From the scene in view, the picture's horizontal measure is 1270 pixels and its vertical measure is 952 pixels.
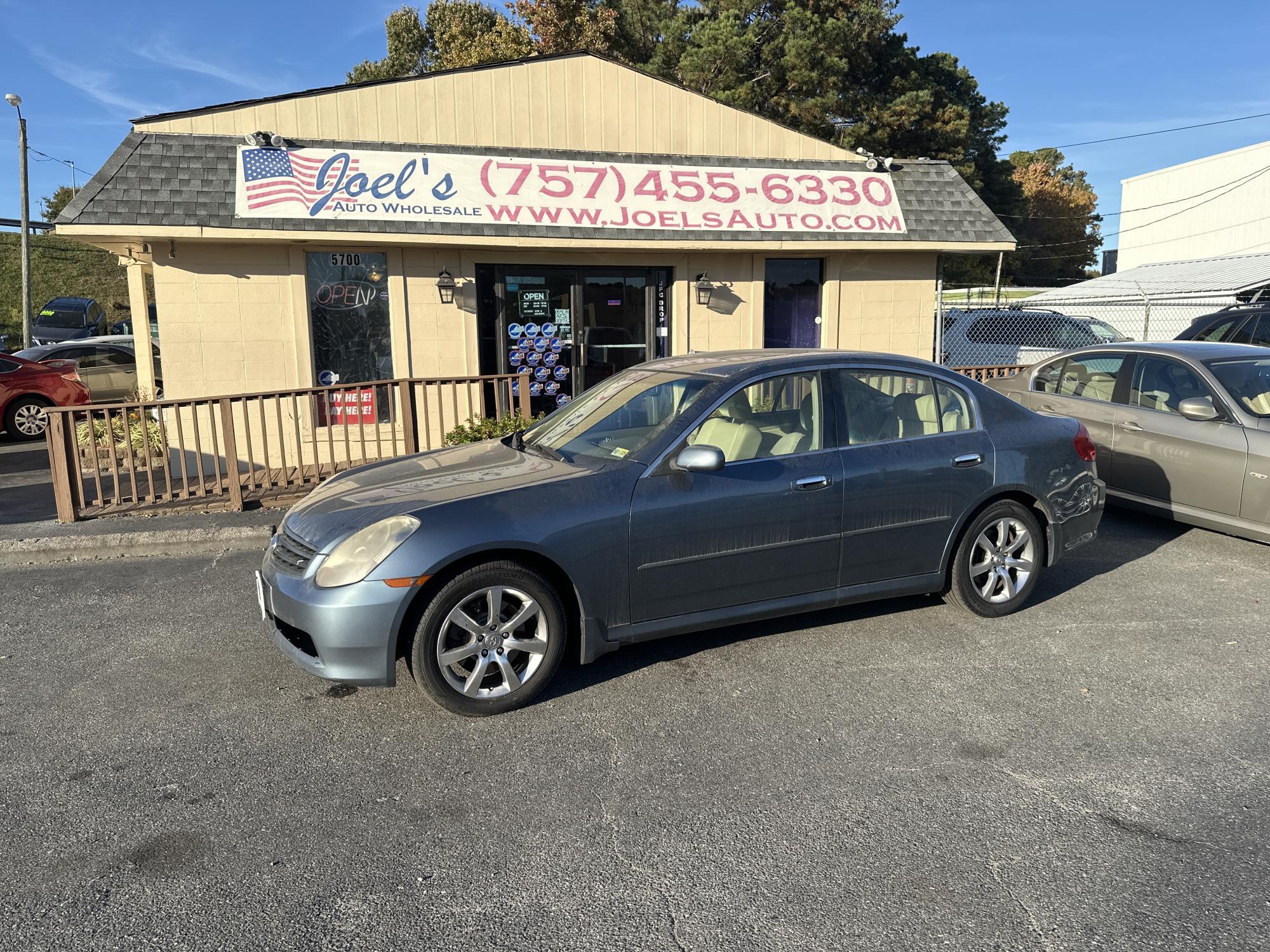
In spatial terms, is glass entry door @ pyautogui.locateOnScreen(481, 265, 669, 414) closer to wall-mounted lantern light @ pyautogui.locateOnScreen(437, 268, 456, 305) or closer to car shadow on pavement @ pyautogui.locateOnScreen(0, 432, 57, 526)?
wall-mounted lantern light @ pyautogui.locateOnScreen(437, 268, 456, 305)

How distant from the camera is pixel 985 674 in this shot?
14.5ft

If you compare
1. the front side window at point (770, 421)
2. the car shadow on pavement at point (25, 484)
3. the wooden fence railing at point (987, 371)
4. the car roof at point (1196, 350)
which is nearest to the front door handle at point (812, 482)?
the front side window at point (770, 421)

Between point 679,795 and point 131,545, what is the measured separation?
5557mm

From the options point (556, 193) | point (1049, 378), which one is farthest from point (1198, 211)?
point (556, 193)

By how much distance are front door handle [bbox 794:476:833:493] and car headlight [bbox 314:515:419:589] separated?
1901 mm

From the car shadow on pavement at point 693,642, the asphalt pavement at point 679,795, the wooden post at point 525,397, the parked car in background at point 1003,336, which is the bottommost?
the asphalt pavement at point 679,795

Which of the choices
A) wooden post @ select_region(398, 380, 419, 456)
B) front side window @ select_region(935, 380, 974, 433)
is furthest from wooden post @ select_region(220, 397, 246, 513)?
front side window @ select_region(935, 380, 974, 433)

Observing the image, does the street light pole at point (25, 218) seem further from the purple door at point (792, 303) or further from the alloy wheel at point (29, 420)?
the purple door at point (792, 303)

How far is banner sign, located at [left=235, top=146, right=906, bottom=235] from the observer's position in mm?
9422

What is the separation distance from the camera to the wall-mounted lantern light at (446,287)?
33.1 feet

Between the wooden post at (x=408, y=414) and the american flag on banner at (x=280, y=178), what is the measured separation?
2549 mm

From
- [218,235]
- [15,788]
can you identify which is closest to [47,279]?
[218,235]

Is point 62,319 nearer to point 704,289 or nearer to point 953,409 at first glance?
point 704,289

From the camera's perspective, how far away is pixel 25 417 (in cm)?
1370
